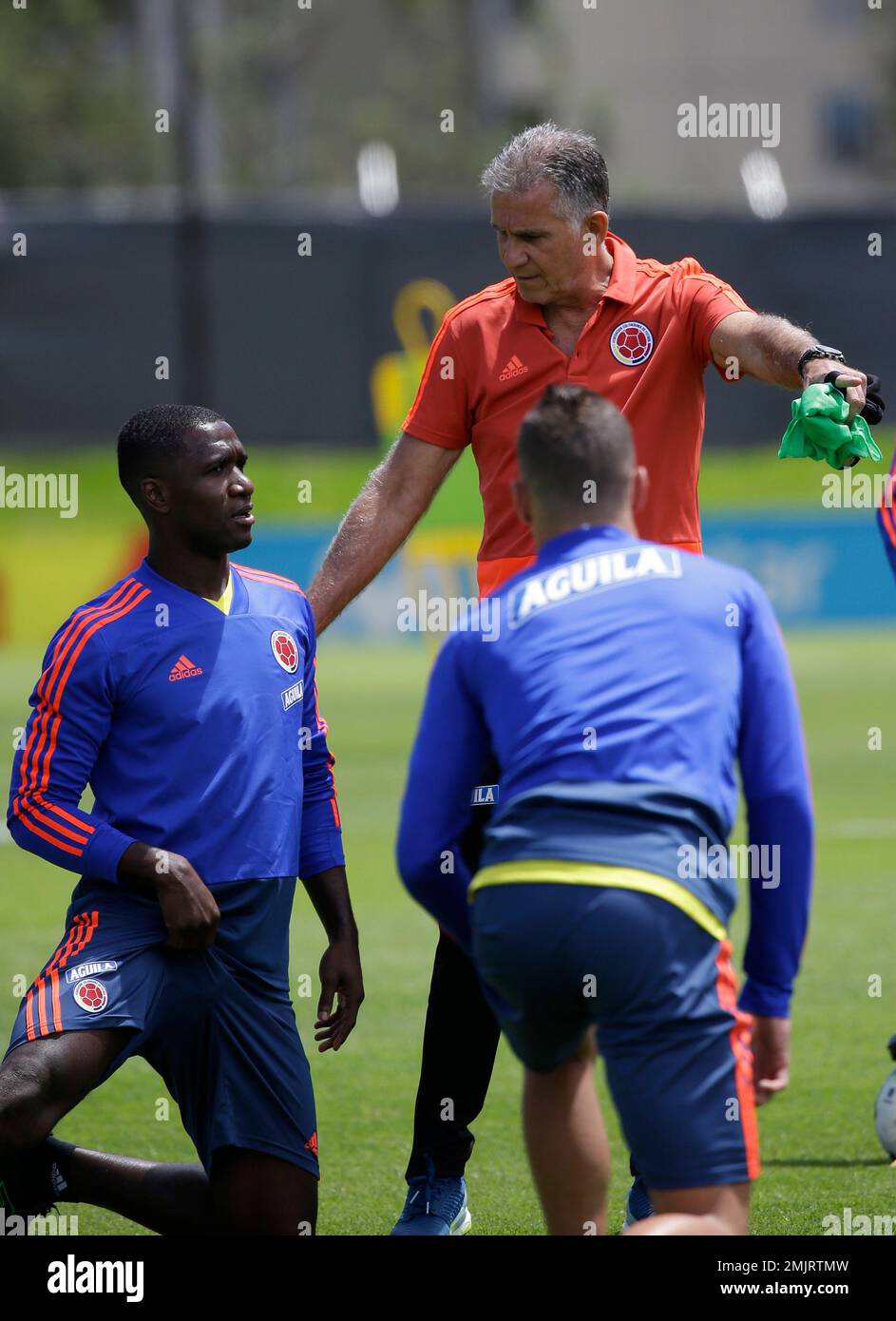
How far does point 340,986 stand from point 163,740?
2.48 feet

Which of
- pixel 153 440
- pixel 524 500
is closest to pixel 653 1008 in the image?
pixel 524 500

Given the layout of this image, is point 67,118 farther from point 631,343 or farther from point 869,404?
point 869,404

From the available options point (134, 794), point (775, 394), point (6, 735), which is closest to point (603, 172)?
point (134, 794)

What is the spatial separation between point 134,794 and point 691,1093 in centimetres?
163

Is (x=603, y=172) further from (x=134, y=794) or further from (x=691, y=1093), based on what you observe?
(x=691, y=1093)

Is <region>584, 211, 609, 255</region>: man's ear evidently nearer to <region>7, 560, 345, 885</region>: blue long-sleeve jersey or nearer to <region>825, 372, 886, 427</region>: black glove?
<region>825, 372, 886, 427</region>: black glove

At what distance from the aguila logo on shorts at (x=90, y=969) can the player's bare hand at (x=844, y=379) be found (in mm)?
2073

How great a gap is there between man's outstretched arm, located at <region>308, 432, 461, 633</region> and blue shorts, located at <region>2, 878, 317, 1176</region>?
3.38 feet

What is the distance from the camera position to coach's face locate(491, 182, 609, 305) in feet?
15.7

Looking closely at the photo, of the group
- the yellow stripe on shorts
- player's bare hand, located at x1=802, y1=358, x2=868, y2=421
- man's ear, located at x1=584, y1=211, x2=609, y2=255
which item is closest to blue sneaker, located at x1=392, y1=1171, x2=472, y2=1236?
the yellow stripe on shorts

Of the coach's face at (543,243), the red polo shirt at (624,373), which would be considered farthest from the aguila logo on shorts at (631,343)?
the coach's face at (543,243)

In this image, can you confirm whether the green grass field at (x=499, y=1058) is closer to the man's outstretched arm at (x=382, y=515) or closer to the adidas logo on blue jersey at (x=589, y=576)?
the adidas logo on blue jersey at (x=589, y=576)

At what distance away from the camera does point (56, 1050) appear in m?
4.14

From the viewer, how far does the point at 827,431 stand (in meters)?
4.34
